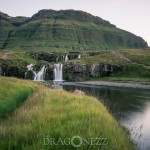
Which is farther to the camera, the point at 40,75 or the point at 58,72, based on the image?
the point at 58,72

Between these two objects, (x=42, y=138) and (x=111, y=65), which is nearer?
(x=42, y=138)

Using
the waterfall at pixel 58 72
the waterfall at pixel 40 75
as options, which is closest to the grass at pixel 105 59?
the waterfall at pixel 58 72

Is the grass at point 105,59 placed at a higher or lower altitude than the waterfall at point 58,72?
higher

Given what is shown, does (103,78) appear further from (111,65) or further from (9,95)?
(9,95)

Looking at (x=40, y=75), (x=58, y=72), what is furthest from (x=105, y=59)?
(x=40, y=75)

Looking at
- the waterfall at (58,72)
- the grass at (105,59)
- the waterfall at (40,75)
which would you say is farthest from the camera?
the grass at (105,59)

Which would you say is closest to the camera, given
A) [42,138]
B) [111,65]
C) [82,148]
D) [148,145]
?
[82,148]

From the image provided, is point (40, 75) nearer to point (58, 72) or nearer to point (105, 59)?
point (58, 72)

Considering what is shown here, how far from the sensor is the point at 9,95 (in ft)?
98.5

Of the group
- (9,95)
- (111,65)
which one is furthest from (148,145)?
(111,65)

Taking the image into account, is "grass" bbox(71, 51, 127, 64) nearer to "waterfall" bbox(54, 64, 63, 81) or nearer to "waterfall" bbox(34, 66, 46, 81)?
"waterfall" bbox(54, 64, 63, 81)

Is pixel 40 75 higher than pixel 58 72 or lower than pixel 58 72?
lower

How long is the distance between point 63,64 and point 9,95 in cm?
11163

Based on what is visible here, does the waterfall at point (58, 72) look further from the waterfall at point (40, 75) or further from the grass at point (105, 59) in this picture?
the grass at point (105, 59)
